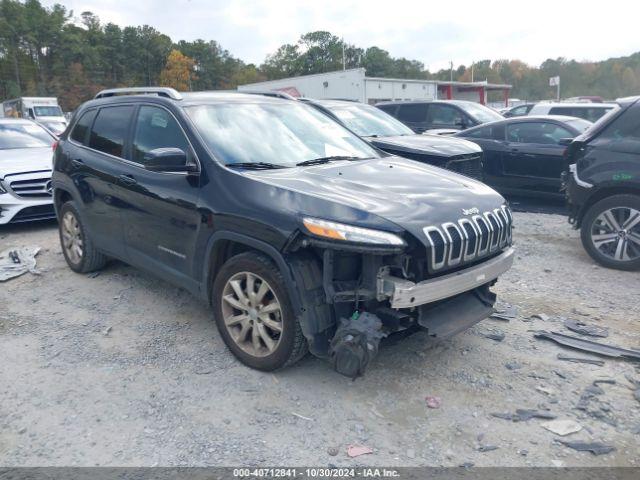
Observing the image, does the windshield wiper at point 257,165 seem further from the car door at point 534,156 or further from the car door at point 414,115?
the car door at point 414,115

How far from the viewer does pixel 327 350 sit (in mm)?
3277

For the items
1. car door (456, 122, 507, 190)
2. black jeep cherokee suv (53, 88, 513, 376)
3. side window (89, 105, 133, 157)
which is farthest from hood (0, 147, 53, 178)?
car door (456, 122, 507, 190)

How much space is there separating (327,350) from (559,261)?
12.7ft

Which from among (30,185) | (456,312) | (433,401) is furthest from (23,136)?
(433,401)

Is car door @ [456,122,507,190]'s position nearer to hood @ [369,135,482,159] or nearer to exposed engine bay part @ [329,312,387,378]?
hood @ [369,135,482,159]

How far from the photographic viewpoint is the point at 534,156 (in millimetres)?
8375

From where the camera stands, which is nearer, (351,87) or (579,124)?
(579,124)

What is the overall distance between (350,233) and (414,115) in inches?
396

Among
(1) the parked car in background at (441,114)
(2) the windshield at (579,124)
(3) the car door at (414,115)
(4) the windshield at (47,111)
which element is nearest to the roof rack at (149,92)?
(2) the windshield at (579,124)

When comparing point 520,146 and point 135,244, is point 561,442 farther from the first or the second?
point 520,146

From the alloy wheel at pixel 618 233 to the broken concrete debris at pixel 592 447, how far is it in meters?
3.38

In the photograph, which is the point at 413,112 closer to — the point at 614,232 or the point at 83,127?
the point at 614,232

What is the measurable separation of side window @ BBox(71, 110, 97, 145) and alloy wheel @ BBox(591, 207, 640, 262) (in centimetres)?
543

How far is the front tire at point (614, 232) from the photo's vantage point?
5598 mm
